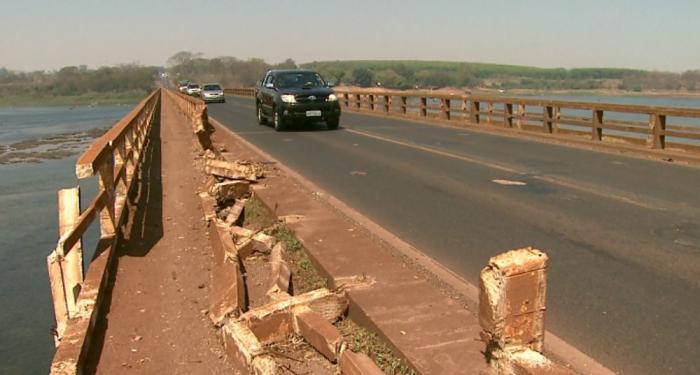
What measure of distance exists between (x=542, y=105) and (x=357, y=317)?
15.9m

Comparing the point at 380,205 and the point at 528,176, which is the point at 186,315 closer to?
the point at 380,205

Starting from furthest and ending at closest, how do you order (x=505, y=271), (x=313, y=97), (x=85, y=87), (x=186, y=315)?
1. (x=85, y=87)
2. (x=313, y=97)
3. (x=186, y=315)
4. (x=505, y=271)

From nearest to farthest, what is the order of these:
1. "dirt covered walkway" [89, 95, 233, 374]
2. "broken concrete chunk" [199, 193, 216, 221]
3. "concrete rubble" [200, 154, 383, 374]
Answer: "concrete rubble" [200, 154, 383, 374]
"dirt covered walkway" [89, 95, 233, 374]
"broken concrete chunk" [199, 193, 216, 221]

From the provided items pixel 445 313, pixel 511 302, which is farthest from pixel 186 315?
pixel 511 302

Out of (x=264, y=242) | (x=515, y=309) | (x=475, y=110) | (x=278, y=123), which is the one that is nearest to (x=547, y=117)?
(x=475, y=110)

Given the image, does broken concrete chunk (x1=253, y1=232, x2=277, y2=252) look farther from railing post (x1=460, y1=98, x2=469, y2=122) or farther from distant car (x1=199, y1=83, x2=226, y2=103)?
distant car (x1=199, y1=83, x2=226, y2=103)

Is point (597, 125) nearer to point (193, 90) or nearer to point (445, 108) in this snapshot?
point (445, 108)

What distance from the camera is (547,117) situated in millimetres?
18781

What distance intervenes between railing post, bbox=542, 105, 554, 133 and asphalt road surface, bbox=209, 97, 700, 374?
2.91 meters

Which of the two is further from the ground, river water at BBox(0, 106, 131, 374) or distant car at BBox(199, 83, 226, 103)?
distant car at BBox(199, 83, 226, 103)

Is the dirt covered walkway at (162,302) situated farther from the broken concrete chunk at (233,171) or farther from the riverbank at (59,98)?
the riverbank at (59,98)

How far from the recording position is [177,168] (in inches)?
555

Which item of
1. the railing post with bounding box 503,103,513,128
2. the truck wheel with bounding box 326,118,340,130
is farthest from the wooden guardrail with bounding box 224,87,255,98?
the railing post with bounding box 503,103,513,128

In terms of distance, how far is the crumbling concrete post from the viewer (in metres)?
2.60
